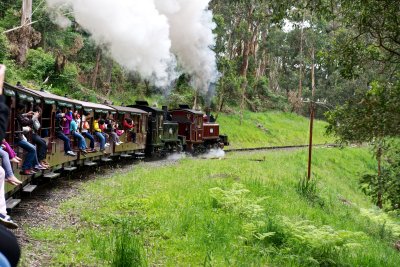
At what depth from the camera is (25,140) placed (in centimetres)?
844

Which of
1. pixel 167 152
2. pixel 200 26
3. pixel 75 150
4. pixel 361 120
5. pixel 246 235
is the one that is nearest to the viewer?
pixel 246 235

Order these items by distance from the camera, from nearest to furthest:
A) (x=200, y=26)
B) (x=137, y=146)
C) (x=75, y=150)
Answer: (x=75, y=150), (x=137, y=146), (x=200, y=26)

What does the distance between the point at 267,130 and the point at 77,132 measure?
28.4 metres

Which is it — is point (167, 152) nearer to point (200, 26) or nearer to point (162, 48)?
point (162, 48)

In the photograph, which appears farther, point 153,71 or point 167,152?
point 153,71

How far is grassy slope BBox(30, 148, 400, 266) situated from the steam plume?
42.1 ft

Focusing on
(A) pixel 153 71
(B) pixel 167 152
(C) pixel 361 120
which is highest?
(A) pixel 153 71

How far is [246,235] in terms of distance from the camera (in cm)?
762

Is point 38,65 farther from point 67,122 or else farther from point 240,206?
point 240,206

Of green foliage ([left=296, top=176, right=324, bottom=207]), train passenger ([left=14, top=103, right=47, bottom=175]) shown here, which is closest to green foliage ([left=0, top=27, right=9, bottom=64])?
train passenger ([left=14, top=103, right=47, bottom=175])

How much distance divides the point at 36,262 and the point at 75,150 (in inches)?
A: 290

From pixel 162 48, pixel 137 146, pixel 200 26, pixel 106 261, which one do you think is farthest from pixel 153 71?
pixel 106 261

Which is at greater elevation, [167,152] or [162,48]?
[162,48]

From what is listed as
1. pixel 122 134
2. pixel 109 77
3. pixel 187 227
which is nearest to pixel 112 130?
pixel 122 134
